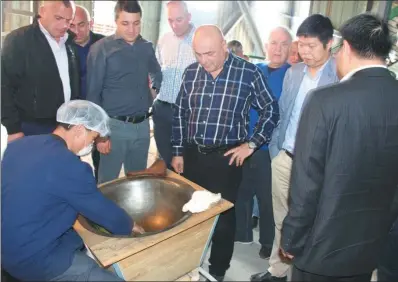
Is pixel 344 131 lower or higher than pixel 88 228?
higher

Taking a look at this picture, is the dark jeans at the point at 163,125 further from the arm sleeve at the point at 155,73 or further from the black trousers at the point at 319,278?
the black trousers at the point at 319,278

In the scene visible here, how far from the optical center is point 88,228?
4.80 feet

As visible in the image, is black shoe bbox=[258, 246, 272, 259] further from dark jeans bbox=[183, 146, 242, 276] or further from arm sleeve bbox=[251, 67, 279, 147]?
arm sleeve bbox=[251, 67, 279, 147]

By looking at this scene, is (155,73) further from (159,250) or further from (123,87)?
(159,250)

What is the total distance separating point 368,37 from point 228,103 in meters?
0.89

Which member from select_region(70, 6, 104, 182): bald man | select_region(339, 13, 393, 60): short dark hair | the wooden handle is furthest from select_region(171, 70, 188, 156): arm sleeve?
select_region(339, 13, 393, 60): short dark hair

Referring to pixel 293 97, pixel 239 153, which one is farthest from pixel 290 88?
pixel 239 153

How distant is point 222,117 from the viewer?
196 cm

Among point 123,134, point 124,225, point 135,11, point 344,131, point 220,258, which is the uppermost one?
point 135,11

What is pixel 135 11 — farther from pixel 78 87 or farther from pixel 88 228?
pixel 88 228

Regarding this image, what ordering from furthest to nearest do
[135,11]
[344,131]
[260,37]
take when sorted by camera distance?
[260,37] < [135,11] < [344,131]

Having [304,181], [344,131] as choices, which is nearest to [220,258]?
[304,181]

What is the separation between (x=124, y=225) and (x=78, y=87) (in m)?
1.29

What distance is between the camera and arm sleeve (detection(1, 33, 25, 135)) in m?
2.04
